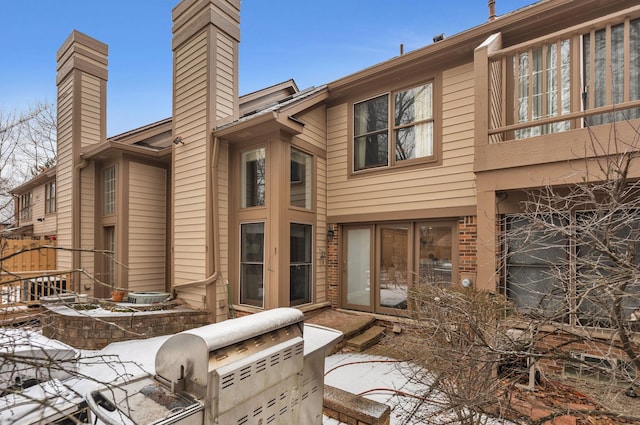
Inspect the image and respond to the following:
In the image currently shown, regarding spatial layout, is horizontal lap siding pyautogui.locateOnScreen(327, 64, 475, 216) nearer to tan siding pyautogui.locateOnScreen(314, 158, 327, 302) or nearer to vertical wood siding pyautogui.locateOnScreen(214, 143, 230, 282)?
tan siding pyautogui.locateOnScreen(314, 158, 327, 302)

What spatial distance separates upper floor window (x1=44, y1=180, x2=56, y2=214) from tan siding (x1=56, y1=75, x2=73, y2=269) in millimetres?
4162

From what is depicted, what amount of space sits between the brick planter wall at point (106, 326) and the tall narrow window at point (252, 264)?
4.07ft

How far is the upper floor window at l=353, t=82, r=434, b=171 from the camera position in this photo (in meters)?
6.84

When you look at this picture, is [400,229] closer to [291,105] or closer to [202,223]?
[291,105]

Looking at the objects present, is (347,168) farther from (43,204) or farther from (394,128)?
(43,204)

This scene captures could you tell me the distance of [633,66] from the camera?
488 centimetres

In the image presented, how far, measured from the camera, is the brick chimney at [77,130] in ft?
33.3

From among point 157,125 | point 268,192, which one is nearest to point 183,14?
point 157,125

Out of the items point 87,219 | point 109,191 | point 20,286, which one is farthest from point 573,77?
point 87,219

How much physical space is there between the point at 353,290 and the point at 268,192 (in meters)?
3.03

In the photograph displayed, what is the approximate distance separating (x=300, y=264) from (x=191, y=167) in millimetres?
3432

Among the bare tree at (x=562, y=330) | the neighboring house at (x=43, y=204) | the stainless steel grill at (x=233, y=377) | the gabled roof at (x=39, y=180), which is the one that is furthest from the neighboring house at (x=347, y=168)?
the neighboring house at (x=43, y=204)

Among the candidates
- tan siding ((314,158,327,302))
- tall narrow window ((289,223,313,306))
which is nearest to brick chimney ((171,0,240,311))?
tall narrow window ((289,223,313,306))

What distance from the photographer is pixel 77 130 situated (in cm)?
1041
